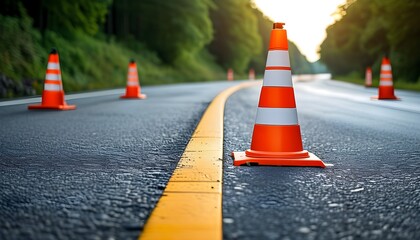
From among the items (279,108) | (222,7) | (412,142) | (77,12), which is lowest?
(412,142)

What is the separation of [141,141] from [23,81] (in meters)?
8.46

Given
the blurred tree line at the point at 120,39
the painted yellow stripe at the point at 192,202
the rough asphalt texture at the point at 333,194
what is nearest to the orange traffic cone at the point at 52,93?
the blurred tree line at the point at 120,39

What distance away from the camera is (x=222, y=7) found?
2037 inches

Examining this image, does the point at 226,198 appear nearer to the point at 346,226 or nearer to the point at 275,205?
the point at 275,205

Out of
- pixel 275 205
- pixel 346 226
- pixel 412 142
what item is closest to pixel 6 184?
pixel 275 205

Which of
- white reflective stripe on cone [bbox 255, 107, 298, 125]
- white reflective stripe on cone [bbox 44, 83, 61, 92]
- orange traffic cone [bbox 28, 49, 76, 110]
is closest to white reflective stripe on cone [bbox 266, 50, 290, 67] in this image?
white reflective stripe on cone [bbox 255, 107, 298, 125]

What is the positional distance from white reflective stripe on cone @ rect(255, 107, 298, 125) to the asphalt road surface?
0.35 meters

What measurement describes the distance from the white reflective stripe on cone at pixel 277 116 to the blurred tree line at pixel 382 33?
15582mm

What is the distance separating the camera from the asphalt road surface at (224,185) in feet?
6.61

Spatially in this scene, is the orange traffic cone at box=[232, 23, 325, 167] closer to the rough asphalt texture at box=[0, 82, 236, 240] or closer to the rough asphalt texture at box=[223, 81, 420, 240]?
the rough asphalt texture at box=[223, 81, 420, 240]

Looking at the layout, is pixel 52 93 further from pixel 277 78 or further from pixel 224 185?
pixel 224 185

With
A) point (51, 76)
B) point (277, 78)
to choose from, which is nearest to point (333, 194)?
point (277, 78)

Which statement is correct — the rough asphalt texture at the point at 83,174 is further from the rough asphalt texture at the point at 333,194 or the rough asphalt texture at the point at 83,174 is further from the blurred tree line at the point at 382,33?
A: the blurred tree line at the point at 382,33

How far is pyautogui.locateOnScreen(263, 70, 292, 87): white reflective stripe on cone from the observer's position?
12.3 feet
